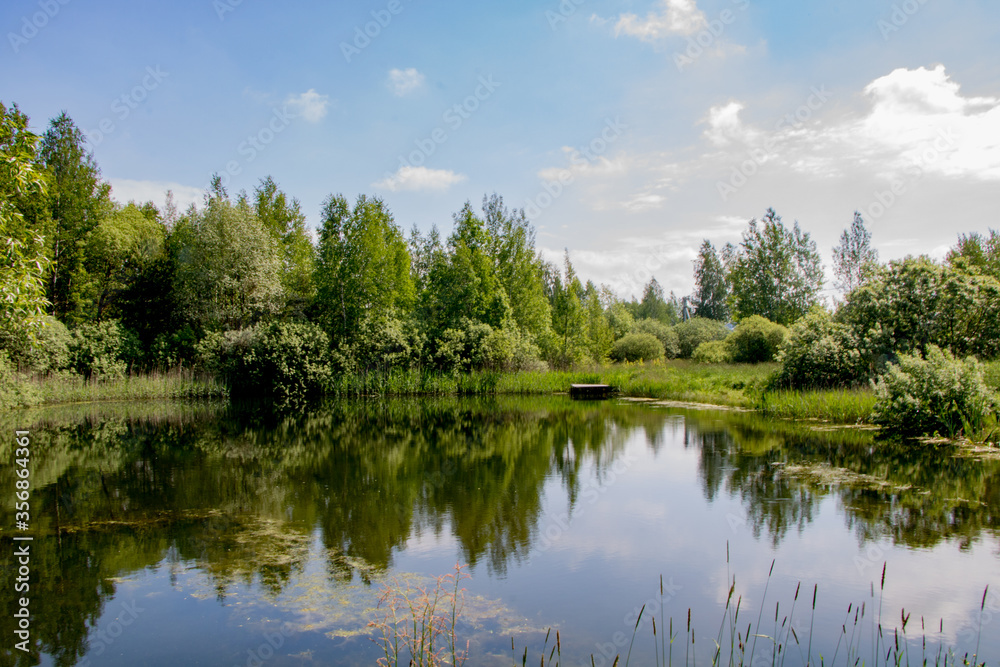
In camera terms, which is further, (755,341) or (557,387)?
(557,387)

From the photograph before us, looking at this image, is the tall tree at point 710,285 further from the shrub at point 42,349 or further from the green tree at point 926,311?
Answer: the shrub at point 42,349

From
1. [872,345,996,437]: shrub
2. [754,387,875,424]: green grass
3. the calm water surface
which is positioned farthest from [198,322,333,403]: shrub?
[872,345,996,437]: shrub

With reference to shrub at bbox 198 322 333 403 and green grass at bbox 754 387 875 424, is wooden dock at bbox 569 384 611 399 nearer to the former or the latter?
green grass at bbox 754 387 875 424

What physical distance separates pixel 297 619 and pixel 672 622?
331 cm

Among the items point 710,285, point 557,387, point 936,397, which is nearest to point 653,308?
point 710,285

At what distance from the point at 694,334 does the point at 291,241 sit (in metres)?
29.9

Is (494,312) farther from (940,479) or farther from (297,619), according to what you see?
(297,619)

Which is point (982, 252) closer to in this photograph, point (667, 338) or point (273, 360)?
point (667, 338)

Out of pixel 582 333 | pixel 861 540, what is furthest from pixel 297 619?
pixel 582 333

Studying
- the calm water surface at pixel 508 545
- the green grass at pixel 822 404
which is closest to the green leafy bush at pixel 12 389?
the calm water surface at pixel 508 545

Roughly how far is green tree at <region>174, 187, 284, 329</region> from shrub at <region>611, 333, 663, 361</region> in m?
23.1

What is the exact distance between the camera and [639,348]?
4031 centimetres

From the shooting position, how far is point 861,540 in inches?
268

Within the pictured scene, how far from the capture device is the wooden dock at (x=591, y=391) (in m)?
28.0
